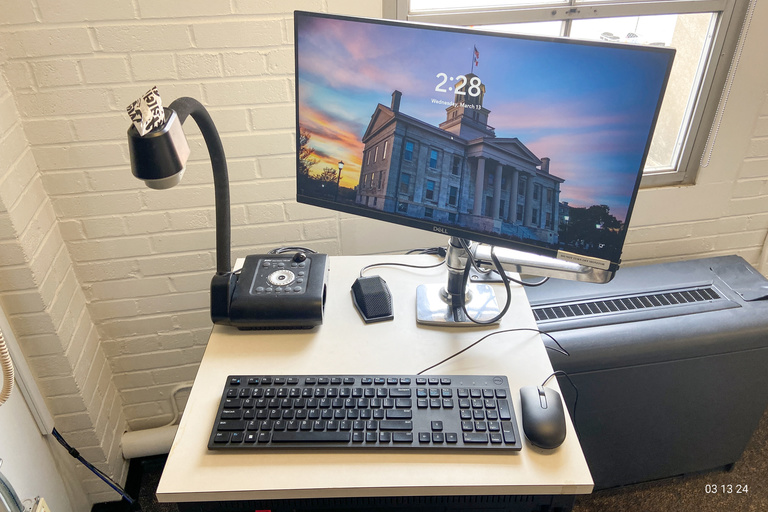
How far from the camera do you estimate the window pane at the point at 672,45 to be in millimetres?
1658

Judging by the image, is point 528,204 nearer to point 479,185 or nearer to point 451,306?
point 479,185

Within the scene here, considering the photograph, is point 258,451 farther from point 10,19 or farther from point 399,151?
point 10,19

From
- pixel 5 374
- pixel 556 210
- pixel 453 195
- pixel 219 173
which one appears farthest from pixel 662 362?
pixel 5 374

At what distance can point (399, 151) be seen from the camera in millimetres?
1118

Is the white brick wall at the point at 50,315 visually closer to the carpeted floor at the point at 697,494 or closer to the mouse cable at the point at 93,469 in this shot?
the mouse cable at the point at 93,469

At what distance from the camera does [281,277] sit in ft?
4.16

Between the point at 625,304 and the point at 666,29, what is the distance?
0.85m

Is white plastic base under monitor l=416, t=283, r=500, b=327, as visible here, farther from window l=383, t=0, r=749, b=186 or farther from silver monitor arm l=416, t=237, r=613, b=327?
window l=383, t=0, r=749, b=186

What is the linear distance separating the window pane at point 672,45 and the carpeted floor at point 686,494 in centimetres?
97

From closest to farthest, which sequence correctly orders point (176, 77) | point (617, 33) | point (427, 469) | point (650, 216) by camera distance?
point (427, 469)
point (176, 77)
point (617, 33)
point (650, 216)

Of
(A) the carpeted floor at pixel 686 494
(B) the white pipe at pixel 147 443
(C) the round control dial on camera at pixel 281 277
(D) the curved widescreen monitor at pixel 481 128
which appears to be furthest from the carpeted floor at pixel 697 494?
(B) the white pipe at pixel 147 443

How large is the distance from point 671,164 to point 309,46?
128cm

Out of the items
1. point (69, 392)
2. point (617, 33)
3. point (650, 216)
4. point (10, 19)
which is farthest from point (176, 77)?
point (650, 216)

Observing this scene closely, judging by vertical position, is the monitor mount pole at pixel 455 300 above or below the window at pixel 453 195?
below
